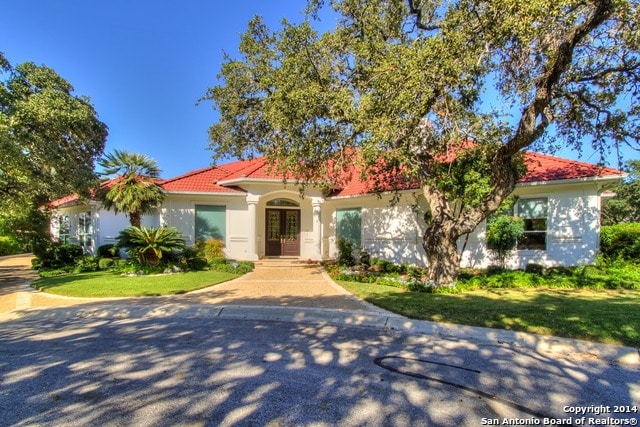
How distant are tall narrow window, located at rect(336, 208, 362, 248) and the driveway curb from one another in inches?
369

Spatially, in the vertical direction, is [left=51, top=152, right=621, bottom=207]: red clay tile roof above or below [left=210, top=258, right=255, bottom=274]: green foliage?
above

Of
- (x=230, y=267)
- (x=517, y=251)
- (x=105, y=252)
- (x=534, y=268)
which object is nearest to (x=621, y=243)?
(x=534, y=268)

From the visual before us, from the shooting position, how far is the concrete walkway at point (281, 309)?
5325 mm

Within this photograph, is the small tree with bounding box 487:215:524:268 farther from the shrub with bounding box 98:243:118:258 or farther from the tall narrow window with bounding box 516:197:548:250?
the shrub with bounding box 98:243:118:258

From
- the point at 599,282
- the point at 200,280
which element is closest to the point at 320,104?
the point at 200,280

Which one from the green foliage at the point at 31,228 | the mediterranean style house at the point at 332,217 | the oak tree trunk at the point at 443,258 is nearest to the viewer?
the oak tree trunk at the point at 443,258

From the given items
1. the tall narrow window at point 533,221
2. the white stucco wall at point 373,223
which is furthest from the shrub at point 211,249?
the tall narrow window at point 533,221

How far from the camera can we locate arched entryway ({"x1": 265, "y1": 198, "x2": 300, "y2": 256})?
18.8 meters

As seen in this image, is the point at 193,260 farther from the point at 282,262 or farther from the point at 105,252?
the point at 105,252

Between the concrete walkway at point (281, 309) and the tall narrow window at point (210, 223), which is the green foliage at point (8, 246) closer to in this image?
the tall narrow window at point (210, 223)

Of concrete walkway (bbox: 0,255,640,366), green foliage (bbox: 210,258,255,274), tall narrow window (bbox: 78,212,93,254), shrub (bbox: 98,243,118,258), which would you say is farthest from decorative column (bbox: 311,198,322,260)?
tall narrow window (bbox: 78,212,93,254)

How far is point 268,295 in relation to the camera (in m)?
9.45

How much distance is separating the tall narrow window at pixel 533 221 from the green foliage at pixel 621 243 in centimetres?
184

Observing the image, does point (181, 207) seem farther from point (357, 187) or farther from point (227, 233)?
point (357, 187)
